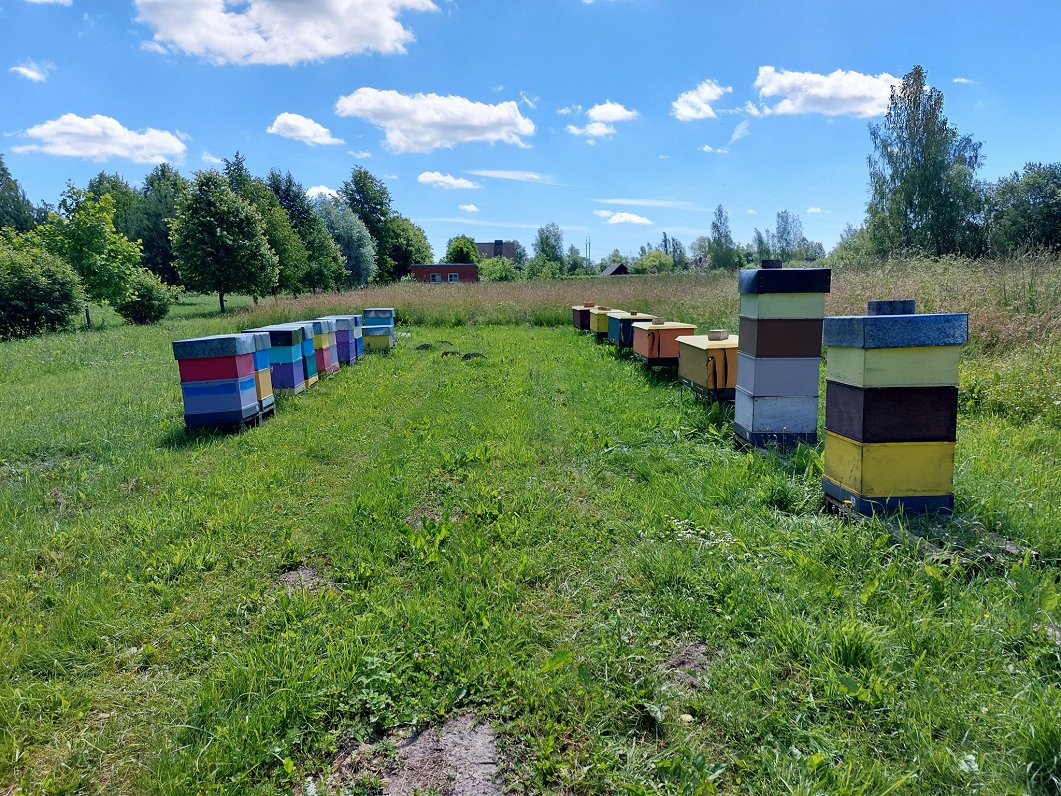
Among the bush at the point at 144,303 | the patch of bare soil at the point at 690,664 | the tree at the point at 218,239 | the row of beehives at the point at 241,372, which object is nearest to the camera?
the patch of bare soil at the point at 690,664

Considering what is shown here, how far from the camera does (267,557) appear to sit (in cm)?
290

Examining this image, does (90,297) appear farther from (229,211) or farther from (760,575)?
(760,575)

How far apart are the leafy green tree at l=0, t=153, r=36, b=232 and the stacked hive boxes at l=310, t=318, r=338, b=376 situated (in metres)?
49.5

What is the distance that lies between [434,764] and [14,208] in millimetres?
60207

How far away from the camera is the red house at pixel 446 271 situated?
2186 inches

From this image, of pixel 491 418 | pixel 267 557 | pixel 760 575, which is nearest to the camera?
pixel 760 575

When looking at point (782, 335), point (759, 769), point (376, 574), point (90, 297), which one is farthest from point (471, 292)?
point (759, 769)

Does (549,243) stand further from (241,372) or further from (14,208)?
(241,372)

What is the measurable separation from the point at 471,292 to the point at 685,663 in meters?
16.5

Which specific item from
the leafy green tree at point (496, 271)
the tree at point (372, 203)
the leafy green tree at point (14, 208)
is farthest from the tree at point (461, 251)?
the leafy green tree at point (14, 208)

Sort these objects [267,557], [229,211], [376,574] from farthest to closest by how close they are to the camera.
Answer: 1. [229,211]
2. [267,557]
3. [376,574]

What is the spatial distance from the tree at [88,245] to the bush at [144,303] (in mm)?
893

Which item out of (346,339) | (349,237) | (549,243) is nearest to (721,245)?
(549,243)

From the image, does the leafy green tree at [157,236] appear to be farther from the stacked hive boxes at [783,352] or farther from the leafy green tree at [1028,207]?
the leafy green tree at [1028,207]
